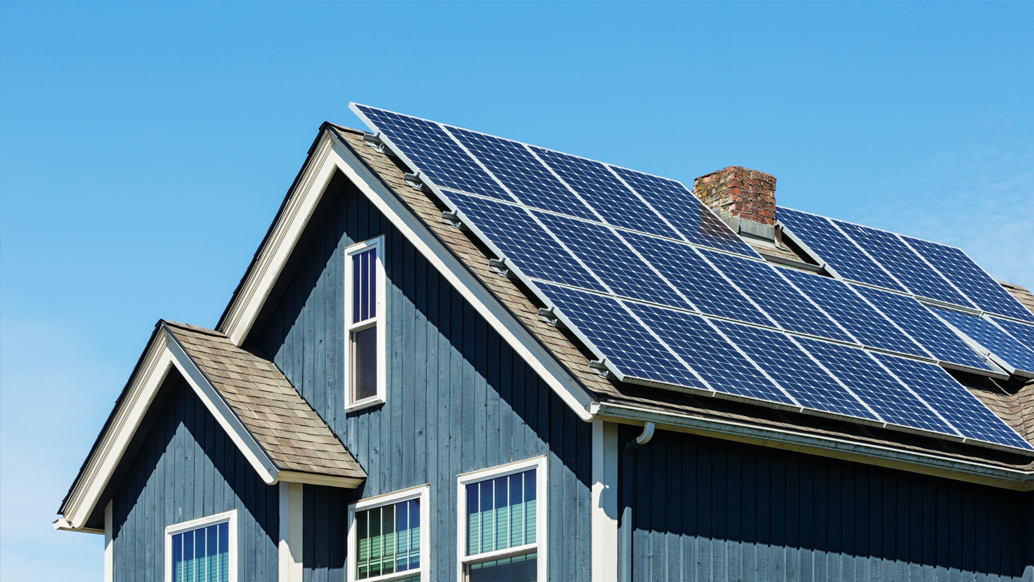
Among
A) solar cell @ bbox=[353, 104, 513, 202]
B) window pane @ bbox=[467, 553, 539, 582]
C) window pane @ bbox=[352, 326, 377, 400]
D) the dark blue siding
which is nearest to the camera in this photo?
window pane @ bbox=[467, 553, 539, 582]

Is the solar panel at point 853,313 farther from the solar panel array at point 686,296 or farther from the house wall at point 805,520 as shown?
the house wall at point 805,520

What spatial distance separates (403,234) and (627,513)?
5036 mm

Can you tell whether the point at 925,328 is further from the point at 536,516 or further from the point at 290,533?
the point at 290,533

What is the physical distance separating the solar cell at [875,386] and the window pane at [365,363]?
5.34 meters

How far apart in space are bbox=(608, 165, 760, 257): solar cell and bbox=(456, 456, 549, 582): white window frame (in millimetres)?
5161

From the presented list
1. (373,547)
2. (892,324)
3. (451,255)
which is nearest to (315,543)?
(373,547)

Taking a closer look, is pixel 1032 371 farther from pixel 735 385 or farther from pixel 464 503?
pixel 464 503

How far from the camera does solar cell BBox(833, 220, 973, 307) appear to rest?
75.9ft

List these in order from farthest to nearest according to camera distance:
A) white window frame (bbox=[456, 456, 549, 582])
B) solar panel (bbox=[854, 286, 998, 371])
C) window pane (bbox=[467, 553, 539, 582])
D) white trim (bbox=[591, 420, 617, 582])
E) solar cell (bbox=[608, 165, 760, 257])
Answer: solar cell (bbox=[608, 165, 760, 257]) → solar panel (bbox=[854, 286, 998, 371]) → window pane (bbox=[467, 553, 539, 582]) → white window frame (bbox=[456, 456, 549, 582]) → white trim (bbox=[591, 420, 617, 582])

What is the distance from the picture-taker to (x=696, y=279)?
62.8ft

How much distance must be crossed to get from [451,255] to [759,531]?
186 inches

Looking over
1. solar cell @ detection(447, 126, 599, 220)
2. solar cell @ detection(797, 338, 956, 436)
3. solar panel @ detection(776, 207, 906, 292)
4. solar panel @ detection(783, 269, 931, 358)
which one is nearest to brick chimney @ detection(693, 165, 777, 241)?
solar panel @ detection(776, 207, 906, 292)

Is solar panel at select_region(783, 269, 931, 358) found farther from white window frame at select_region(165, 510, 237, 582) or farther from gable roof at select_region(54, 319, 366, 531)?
white window frame at select_region(165, 510, 237, 582)

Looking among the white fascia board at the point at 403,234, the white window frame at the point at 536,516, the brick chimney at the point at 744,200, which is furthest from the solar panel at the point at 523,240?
the brick chimney at the point at 744,200
